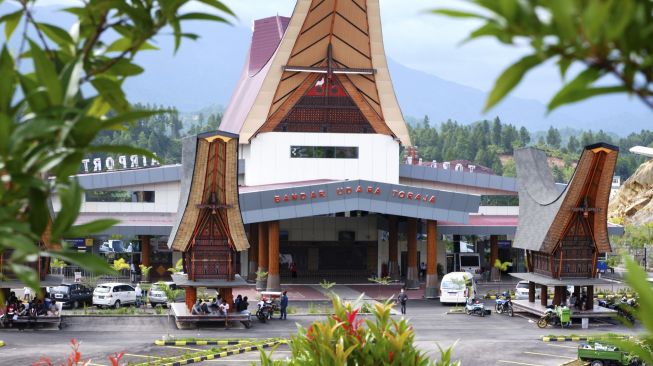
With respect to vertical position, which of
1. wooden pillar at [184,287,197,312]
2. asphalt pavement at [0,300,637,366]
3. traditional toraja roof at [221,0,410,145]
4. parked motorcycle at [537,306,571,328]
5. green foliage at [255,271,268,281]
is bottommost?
asphalt pavement at [0,300,637,366]

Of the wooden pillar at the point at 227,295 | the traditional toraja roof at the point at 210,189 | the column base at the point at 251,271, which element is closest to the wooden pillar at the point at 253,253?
the column base at the point at 251,271

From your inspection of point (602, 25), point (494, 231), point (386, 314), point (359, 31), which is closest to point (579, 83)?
point (602, 25)

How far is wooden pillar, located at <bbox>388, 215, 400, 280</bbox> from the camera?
59.8 meters

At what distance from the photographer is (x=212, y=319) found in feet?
130

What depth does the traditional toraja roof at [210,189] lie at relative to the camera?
38.2 metres

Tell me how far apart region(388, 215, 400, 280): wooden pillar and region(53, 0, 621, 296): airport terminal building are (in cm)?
9

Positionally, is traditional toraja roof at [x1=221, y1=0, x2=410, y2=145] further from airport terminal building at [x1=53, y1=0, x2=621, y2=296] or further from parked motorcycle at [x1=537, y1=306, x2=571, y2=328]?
parked motorcycle at [x1=537, y1=306, x2=571, y2=328]

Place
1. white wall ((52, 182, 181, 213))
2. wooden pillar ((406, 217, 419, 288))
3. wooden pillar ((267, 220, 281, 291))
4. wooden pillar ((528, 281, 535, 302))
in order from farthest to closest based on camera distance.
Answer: white wall ((52, 182, 181, 213)) → wooden pillar ((406, 217, 419, 288)) → wooden pillar ((267, 220, 281, 291)) → wooden pillar ((528, 281, 535, 302))

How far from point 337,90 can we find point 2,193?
52.8 metres

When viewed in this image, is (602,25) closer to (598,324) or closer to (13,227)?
(13,227)

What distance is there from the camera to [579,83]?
2928 mm

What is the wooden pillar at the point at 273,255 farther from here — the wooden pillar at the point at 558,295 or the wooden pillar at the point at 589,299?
the wooden pillar at the point at 589,299

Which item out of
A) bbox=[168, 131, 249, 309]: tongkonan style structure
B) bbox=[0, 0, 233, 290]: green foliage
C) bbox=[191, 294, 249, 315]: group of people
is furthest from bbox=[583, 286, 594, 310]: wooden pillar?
bbox=[0, 0, 233, 290]: green foliage

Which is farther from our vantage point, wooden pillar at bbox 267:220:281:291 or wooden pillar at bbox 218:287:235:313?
wooden pillar at bbox 267:220:281:291
